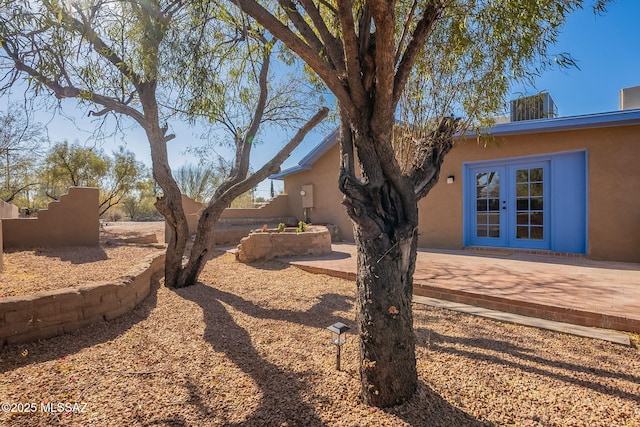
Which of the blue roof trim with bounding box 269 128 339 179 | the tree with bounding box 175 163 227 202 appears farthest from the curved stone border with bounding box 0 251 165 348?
the tree with bounding box 175 163 227 202

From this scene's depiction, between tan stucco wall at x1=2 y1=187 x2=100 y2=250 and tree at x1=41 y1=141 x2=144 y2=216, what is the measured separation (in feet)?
23.7

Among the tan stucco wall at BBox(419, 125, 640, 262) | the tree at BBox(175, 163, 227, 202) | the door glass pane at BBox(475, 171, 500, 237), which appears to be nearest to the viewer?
the tan stucco wall at BBox(419, 125, 640, 262)

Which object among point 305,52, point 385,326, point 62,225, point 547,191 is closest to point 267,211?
point 62,225

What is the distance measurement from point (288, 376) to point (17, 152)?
736 inches

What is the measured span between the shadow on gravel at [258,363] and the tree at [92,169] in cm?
1390

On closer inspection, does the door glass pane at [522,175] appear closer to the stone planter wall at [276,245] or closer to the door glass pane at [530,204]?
the door glass pane at [530,204]

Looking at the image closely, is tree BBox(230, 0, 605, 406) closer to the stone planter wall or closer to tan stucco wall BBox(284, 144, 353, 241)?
the stone planter wall

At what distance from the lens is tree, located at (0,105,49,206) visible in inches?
471

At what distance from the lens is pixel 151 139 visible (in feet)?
15.8

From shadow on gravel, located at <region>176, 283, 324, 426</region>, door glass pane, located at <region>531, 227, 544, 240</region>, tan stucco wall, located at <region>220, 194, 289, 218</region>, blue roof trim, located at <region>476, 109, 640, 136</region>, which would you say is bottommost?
shadow on gravel, located at <region>176, 283, 324, 426</region>

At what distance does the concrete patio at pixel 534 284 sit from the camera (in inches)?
134

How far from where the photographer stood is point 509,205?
24.3ft

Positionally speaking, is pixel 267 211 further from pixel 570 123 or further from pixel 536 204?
pixel 570 123

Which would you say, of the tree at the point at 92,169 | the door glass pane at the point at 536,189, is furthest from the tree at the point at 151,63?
the tree at the point at 92,169
